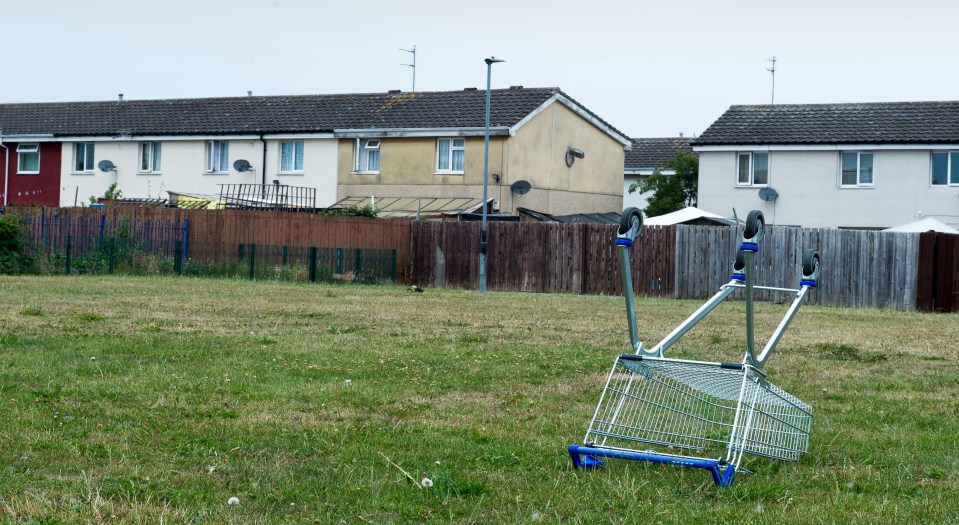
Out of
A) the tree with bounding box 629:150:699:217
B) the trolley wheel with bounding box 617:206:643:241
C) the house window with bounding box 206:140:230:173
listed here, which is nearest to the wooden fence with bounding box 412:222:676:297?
Result: the house window with bounding box 206:140:230:173

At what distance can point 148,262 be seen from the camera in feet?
101

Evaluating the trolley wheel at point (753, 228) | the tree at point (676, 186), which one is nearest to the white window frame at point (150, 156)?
the tree at point (676, 186)

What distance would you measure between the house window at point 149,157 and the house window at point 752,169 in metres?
21.7

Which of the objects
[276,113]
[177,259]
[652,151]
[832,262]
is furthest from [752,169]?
[177,259]

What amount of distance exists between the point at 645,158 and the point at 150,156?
23.6 meters

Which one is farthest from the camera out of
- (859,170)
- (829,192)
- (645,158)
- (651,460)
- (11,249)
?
(645,158)

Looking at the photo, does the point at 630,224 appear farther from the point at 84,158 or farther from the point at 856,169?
the point at 84,158

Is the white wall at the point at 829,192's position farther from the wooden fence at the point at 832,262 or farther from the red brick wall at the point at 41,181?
the red brick wall at the point at 41,181

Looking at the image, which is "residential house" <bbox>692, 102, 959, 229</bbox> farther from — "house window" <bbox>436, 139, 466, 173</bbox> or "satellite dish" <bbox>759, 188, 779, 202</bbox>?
"house window" <bbox>436, 139, 466, 173</bbox>

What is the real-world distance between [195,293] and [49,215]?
461 inches

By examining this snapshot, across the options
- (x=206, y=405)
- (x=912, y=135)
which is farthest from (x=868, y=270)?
(x=206, y=405)

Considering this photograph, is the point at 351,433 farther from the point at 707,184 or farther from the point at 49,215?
the point at 707,184

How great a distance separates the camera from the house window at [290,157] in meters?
44.0

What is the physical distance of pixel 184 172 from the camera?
45656 mm
